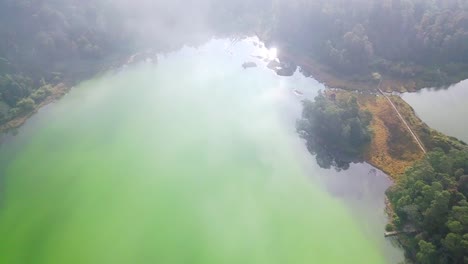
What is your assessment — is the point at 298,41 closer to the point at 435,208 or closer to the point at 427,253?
the point at 435,208

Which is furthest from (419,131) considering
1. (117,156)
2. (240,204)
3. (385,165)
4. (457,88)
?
(117,156)

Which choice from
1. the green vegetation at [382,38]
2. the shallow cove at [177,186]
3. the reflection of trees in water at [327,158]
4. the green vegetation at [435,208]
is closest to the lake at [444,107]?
the green vegetation at [382,38]

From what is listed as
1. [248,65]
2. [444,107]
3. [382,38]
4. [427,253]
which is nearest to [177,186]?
[427,253]

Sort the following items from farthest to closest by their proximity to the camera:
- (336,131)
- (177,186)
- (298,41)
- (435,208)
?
(298,41), (336,131), (177,186), (435,208)

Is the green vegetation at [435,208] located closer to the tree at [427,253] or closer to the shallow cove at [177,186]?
the tree at [427,253]

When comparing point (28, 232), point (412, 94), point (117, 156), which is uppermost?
point (412, 94)

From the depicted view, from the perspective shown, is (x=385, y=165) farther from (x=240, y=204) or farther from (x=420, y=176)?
(x=240, y=204)
